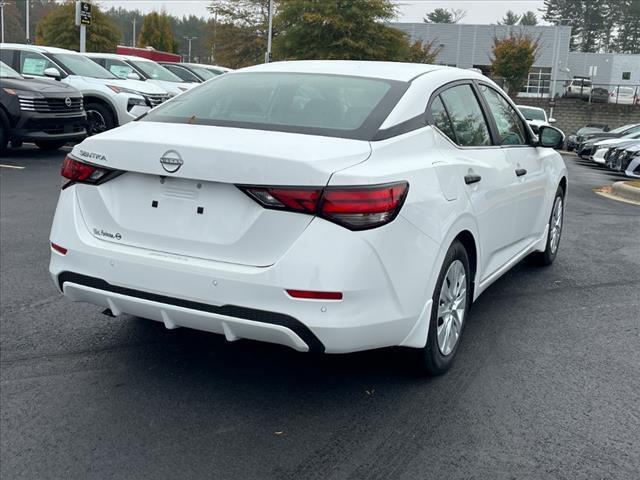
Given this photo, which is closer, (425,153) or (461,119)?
(425,153)

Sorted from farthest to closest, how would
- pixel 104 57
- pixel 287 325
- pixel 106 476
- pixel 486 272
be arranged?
pixel 104 57 → pixel 486 272 → pixel 287 325 → pixel 106 476

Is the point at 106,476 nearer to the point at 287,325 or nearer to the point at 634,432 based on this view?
the point at 287,325

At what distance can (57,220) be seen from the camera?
12.5 ft

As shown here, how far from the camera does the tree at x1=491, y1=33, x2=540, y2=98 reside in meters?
48.1

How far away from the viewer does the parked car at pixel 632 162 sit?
1603 cm

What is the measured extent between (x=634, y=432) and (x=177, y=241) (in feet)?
7.45

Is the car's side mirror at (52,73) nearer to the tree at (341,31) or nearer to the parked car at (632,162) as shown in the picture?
the parked car at (632,162)

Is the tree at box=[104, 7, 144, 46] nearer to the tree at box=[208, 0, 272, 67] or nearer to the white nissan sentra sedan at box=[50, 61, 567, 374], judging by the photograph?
the tree at box=[208, 0, 272, 67]

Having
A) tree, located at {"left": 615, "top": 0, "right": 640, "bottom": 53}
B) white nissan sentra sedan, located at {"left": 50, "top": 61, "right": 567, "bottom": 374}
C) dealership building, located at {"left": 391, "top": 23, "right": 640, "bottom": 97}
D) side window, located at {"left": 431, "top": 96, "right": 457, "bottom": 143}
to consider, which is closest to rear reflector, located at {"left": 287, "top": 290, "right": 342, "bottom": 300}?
white nissan sentra sedan, located at {"left": 50, "top": 61, "right": 567, "bottom": 374}

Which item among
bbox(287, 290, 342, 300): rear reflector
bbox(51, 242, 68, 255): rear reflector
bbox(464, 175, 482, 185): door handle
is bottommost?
bbox(287, 290, 342, 300): rear reflector

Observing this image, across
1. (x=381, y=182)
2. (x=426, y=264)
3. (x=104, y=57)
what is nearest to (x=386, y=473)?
(x=426, y=264)

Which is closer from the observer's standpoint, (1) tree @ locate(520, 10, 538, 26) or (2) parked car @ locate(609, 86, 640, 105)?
(2) parked car @ locate(609, 86, 640, 105)

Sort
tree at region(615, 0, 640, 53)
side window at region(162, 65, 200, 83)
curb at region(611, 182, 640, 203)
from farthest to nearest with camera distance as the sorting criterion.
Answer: tree at region(615, 0, 640, 53)
side window at region(162, 65, 200, 83)
curb at region(611, 182, 640, 203)

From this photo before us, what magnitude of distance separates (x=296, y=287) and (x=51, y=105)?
10.7 meters
